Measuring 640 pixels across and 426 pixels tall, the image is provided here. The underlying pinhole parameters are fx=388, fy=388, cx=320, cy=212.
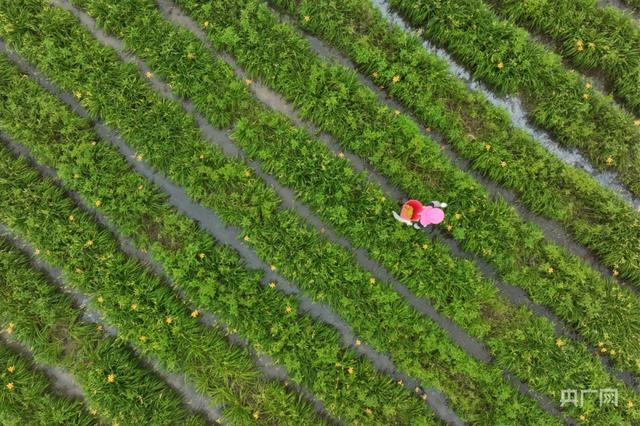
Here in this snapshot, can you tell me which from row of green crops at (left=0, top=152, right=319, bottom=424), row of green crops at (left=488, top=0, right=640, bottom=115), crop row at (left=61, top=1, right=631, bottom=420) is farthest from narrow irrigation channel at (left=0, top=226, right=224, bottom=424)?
row of green crops at (left=488, top=0, right=640, bottom=115)

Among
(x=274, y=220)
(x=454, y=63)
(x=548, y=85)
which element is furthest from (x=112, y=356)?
(x=548, y=85)

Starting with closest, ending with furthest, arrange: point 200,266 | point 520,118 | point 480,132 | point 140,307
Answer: point 140,307
point 200,266
point 480,132
point 520,118

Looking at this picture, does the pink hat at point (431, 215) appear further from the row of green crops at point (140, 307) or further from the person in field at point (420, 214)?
the row of green crops at point (140, 307)

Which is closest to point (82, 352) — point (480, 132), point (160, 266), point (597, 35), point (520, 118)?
point (160, 266)

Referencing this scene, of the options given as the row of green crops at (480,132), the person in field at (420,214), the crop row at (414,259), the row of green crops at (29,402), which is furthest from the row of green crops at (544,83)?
the row of green crops at (29,402)

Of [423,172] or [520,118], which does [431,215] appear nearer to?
[423,172]
